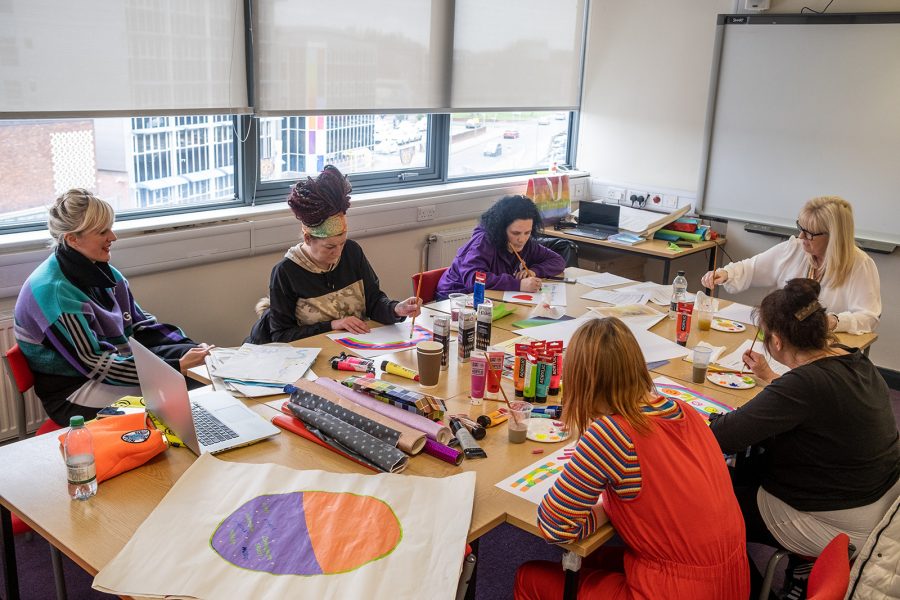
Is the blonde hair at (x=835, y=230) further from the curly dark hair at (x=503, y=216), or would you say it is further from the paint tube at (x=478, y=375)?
the paint tube at (x=478, y=375)

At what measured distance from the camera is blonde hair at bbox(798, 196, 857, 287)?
11.3ft

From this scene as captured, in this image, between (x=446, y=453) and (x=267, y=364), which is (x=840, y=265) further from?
(x=267, y=364)

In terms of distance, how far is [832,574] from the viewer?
5.45 feet

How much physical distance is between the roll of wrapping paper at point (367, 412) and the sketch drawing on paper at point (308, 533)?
0.85 feet

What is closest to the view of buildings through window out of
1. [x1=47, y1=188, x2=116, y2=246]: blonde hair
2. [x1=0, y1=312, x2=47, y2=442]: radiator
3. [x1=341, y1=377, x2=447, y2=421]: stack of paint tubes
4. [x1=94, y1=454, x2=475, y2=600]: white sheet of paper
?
[x1=0, y1=312, x2=47, y2=442]: radiator

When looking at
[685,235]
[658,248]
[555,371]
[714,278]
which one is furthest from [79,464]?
[685,235]

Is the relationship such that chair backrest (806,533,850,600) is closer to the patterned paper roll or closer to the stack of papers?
the patterned paper roll

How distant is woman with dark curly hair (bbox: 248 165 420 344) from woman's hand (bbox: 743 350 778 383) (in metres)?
1.27

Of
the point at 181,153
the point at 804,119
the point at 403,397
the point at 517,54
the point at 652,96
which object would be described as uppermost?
the point at 517,54

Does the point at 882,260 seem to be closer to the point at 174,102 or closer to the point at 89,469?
the point at 174,102

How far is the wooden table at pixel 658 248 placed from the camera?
16.4 feet

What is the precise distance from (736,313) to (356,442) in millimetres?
2198

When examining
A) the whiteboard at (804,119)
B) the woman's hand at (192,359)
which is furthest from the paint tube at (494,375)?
the whiteboard at (804,119)

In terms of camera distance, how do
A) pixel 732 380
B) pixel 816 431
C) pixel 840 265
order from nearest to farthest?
pixel 816 431 → pixel 732 380 → pixel 840 265
